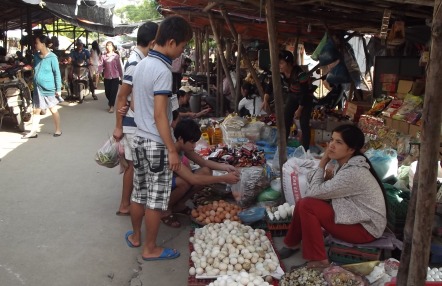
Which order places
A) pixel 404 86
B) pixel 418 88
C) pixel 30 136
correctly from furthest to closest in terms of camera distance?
pixel 30 136, pixel 404 86, pixel 418 88

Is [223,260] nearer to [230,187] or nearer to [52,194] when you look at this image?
[230,187]

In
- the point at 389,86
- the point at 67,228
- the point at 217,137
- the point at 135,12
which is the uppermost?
the point at 135,12

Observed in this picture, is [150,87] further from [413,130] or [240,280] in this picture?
[413,130]

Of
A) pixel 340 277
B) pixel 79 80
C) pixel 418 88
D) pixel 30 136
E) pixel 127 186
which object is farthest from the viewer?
pixel 79 80

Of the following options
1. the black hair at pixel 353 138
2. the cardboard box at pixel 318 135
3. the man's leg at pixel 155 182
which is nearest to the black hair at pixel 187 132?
the man's leg at pixel 155 182

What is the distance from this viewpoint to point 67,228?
4.39 meters

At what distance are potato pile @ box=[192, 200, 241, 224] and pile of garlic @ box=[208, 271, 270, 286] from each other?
3.71ft

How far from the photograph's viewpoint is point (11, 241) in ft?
13.3

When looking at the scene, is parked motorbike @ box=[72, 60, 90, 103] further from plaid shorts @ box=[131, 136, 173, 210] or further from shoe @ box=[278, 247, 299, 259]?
shoe @ box=[278, 247, 299, 259]

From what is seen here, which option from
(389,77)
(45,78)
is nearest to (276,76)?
(389,77)

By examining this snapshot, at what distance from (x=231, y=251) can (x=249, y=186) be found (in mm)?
1319

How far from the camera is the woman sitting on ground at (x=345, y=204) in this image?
10.9 ft

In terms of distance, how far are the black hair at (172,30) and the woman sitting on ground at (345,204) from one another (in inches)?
57.0

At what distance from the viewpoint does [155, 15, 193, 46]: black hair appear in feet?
11.0
